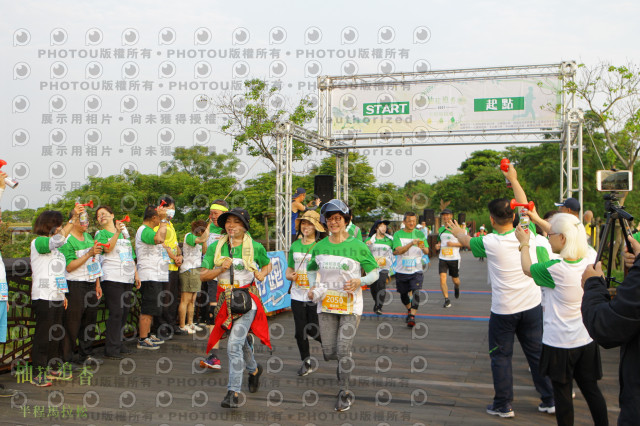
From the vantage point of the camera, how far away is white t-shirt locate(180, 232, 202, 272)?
8.71 meters

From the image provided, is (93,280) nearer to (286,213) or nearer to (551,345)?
(551,345)

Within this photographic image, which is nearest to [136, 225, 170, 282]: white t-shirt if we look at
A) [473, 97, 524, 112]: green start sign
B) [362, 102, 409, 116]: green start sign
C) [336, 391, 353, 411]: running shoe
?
[336, 391, 353, 411]: running shoe

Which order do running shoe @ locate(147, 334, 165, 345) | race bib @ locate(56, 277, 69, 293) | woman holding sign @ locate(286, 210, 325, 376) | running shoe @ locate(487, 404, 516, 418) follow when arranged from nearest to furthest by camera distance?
running shoe @ locate(487, 404, 516, 418)
race bib @ locate(56, 277, 69, 293)
woman holding sign @ locate(286, 210, 325, 376)
running shoe @ locate(147, 334, 165, 345)

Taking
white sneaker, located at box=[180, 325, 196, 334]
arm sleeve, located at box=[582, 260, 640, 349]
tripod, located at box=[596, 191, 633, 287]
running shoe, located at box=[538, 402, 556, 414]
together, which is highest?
tripod, located at box=[596, 191, 633, 287]

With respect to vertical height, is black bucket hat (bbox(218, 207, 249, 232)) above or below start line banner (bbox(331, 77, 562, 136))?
below

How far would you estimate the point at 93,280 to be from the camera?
22.0 feet

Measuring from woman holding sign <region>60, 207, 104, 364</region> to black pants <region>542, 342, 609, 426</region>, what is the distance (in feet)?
16.6

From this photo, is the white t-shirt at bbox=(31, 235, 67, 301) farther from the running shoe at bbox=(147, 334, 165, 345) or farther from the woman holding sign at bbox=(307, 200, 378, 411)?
the woman holding sign at bbox=(307, 200, 378, 411)

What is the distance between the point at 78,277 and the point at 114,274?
0.64m

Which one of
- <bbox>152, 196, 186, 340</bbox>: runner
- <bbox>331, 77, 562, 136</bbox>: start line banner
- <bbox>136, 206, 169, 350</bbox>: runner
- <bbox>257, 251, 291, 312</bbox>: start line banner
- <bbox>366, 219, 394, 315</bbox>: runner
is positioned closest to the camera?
<bbox>136, 206, 169, 350</bbox>: runner

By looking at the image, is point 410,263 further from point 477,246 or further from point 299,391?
point 477,246

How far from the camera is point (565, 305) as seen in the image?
13.4 ft

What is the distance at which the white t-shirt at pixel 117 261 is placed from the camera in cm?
709

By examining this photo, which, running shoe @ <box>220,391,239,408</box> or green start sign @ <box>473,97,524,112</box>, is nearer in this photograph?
running shoe @ <box>220,391,239,408</box>
